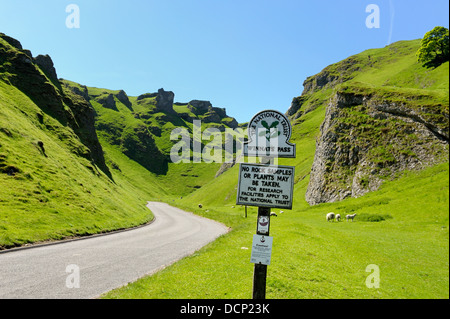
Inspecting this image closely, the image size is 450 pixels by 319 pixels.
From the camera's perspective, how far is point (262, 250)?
7.77 meters

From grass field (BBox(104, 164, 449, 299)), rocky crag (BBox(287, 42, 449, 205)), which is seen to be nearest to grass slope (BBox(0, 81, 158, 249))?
grass field (BBox(104, 164, 449, 299))

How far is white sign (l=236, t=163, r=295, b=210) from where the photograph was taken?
8.27m

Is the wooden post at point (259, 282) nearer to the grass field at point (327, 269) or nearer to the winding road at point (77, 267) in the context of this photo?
the grass field at point (327, 269)

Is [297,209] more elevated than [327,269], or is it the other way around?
[327,269]

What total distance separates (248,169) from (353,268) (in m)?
10.9

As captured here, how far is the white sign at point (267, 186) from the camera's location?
8.27 meters

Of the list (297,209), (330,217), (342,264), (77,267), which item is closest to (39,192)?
(77,267)

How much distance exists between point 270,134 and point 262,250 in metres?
3.75

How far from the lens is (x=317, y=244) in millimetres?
20906

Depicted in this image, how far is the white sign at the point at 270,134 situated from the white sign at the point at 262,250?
8.90ft

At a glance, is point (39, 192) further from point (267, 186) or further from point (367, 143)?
point (367, 143)

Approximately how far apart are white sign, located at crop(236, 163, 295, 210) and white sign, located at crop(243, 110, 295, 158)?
52cm
